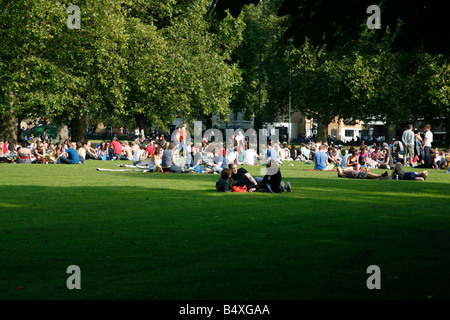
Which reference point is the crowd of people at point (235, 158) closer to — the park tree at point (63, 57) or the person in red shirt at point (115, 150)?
the person in red shirt at point (115, 150)

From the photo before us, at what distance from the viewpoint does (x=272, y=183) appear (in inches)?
668

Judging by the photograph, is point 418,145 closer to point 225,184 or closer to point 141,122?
point 225,184

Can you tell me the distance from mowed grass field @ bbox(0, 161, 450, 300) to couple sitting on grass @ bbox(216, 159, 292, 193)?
1.02 meters

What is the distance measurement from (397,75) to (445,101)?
524 cm

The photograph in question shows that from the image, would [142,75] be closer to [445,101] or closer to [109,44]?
[109,44]

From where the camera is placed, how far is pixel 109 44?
40875 millimetres

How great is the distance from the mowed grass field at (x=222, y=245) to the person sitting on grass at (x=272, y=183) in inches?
38.4

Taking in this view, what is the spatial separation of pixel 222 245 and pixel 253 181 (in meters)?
8.92

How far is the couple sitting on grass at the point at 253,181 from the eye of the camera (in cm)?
1681

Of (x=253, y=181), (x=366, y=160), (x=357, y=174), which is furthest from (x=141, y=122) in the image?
(x=253, y=181)

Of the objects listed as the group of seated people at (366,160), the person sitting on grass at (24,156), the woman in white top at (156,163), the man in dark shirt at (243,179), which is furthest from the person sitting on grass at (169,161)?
the person sitting on grass at (24,156)

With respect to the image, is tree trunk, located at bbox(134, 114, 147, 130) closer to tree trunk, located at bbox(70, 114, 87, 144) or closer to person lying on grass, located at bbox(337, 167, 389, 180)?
tree trunk, located at bbox(70, 114, 87, 144)

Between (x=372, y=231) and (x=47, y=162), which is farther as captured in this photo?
(x=47, y=162)

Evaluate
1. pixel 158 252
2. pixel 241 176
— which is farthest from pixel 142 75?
pixel 158 252
